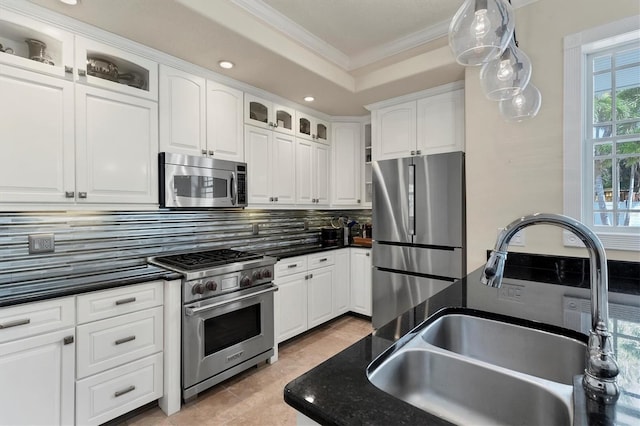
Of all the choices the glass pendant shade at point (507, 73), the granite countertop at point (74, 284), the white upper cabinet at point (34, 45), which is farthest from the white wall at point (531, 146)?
the white upper cabinet at point (34, 45)

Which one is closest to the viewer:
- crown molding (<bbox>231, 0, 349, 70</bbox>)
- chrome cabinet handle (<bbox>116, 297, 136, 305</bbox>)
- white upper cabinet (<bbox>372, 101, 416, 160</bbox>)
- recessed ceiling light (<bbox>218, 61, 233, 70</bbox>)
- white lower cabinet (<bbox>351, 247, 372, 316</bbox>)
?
chrome cabinet handle (<bbox>116, 297, 136, 305</bbox>)

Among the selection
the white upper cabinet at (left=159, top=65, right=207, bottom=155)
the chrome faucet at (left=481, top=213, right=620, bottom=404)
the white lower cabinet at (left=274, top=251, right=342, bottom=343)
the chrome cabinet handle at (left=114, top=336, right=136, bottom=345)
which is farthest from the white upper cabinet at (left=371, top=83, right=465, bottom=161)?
the chrome cabinet handle at (left=114, top=336, right=136, bottom=345)

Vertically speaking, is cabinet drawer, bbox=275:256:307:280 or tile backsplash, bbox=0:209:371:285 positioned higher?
tile backsplash, bbox=0:209:371:285

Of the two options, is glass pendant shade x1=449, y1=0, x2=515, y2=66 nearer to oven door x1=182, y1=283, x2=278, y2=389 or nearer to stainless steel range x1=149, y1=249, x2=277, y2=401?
stainless steel range x1=149, y1=249, x2=277, y2=401

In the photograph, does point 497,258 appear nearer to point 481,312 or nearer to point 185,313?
point 481,312

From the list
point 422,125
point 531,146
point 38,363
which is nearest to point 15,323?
point 38,363

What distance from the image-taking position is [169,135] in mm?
2312

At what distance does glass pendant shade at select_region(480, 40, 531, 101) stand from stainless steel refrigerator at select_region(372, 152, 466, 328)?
136 cm

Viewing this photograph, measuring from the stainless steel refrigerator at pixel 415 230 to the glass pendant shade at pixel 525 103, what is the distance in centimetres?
109

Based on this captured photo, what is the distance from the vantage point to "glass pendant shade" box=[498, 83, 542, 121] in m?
1.56

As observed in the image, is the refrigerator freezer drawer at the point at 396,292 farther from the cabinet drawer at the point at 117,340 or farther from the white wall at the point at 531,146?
the cabinet drawer at the point at 117,340

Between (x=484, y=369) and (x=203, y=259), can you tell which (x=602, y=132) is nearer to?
(x=484, y=369)

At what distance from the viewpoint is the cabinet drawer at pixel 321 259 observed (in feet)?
10.3

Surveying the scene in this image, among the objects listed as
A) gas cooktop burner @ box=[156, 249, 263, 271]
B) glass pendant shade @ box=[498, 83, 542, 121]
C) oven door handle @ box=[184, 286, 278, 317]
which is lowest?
oven door handle @ box=[184, 286, 278, 317]
